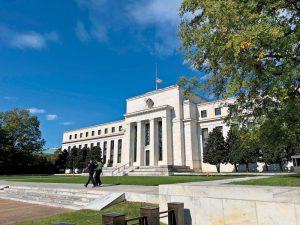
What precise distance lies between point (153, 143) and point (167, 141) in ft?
9.06

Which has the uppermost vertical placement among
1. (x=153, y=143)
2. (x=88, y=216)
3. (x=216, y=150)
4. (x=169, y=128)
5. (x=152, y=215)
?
(x=169, y=128)

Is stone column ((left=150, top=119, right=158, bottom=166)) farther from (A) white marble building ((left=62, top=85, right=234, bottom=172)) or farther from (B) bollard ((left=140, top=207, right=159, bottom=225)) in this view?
(B) bollard ((left=140, top=207, right=159, bottom=225))

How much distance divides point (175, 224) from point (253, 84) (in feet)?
19.0

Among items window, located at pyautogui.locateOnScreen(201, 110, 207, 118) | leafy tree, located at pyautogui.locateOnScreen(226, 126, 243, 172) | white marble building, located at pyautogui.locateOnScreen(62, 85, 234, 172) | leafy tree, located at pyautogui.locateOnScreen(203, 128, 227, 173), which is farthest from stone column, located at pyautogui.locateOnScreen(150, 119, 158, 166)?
leafy tree, located at pyautogui.locateOnScreen(226, 126, 243, 172)

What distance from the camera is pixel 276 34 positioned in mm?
7223

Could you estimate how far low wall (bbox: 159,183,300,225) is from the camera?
5863mm

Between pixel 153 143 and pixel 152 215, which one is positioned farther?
pixel 153 143

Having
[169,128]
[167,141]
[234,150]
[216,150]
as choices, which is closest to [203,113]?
[169,128]

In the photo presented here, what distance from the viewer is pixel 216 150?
39.3 m

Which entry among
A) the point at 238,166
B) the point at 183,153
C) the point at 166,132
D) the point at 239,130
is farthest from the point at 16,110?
the point at 239,130

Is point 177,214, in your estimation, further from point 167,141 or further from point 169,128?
point 169,128

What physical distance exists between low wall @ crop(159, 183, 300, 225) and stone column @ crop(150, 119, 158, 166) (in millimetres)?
37428

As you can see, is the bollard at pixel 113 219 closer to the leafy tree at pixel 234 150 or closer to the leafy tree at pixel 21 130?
the leafy tree at pixel 234 150

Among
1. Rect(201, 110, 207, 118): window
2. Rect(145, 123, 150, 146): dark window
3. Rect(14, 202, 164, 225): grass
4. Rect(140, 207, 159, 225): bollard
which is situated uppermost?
Rect(201, 110, 207, 118): window
